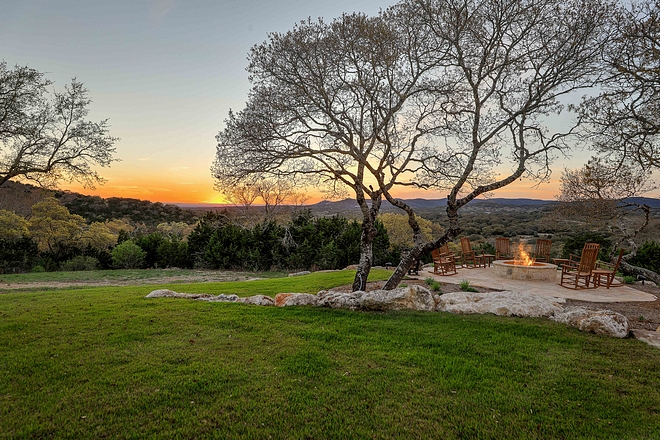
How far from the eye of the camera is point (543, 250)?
1327cm

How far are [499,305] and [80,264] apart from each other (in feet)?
79.2

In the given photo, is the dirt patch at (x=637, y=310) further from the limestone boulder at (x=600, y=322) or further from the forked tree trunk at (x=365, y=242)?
the forked tree trunk at (x=365, y=242)

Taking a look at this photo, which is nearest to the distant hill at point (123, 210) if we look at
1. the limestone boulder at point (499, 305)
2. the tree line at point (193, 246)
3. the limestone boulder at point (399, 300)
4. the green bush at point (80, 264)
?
the tree line at point (193, 246)

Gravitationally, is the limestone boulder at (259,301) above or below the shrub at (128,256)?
above

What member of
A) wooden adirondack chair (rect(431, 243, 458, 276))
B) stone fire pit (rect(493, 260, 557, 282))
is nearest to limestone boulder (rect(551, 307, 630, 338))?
stone fire pit (rect(493, 260, 557, 282))

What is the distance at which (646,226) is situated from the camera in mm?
11641

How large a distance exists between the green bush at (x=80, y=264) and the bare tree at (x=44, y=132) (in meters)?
10.9

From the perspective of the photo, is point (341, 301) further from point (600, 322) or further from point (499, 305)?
point (600, 322)

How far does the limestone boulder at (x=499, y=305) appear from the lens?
6232 millimetres

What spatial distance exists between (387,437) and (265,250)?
60.1 feet

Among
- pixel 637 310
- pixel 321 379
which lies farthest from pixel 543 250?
pixel 321 379

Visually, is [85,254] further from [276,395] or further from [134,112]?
[276,395]

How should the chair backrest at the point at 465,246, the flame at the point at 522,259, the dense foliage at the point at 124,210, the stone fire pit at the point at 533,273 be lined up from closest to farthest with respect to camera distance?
the stone fire pit at the point at 533,273
the flame at the point at 522,259
the chair backrest at the point at 465,246
the dense foliage at the point at 124,210

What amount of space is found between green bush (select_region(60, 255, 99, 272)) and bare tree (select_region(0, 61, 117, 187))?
10890 millimetres
